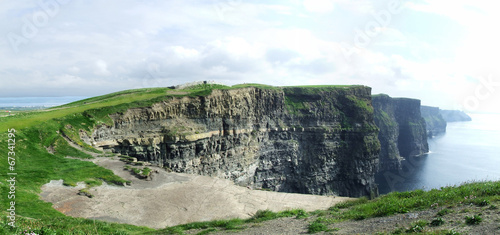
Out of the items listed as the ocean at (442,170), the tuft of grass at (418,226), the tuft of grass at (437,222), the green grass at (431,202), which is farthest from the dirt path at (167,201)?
the ocean at (442,170)

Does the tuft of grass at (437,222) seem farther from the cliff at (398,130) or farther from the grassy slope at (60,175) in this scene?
the cliff at (398,130)

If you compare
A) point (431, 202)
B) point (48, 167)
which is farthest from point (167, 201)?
point (431, 202)

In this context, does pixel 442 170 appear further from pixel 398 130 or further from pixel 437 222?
pixel 437 222

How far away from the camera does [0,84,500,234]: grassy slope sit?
520 inches

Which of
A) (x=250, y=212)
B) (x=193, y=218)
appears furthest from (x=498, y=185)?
(x=193, y=218)

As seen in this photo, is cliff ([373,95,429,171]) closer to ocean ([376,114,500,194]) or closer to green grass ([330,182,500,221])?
ocean ([376,114,500,194])

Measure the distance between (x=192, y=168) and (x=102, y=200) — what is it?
29.6 m

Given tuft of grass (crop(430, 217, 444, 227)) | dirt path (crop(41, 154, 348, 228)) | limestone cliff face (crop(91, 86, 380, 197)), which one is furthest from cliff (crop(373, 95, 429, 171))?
tuft of grass (crop(430, 217, 444, 227))

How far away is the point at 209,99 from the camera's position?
52.9m

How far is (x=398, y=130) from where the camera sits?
14300 centimetres

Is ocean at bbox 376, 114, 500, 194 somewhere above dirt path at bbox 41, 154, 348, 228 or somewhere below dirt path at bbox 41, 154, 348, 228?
below

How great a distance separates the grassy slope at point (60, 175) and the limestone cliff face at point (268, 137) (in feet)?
19.8

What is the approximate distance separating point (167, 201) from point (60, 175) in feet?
29.2

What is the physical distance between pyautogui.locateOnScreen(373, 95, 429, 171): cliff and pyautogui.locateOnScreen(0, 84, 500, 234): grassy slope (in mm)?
106480
